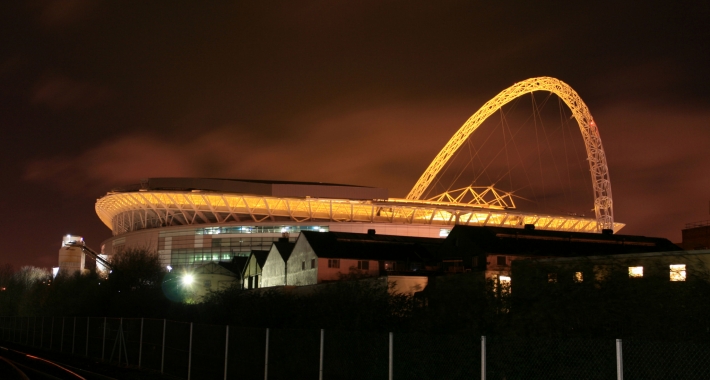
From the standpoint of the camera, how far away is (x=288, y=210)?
→ 11850 centimetres

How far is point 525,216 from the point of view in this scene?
129500 mm

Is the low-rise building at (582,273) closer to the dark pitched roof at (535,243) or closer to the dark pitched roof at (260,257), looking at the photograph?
the dark pitched roof at (535,243)

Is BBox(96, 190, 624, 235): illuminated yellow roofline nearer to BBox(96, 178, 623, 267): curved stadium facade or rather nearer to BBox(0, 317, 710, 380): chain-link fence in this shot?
BBox(96, 178, 623, 267): curved stadium facade

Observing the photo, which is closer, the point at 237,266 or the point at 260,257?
the point at 260,257

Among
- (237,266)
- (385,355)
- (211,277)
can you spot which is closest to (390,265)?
(211,277)

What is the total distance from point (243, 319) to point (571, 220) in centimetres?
11788

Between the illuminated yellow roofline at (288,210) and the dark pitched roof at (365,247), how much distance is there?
51.3m

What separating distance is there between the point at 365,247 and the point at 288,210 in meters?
56.7

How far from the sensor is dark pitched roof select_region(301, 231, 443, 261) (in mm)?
60688

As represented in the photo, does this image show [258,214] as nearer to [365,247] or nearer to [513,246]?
[365,247]

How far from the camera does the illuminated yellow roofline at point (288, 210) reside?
118 metres

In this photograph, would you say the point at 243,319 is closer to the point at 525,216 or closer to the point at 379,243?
the point at 379,243

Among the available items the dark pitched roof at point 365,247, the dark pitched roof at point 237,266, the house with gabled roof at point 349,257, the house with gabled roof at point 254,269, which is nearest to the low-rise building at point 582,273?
the house with gabled roof at point 349,257

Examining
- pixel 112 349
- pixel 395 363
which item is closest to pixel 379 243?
pixel 112 349
